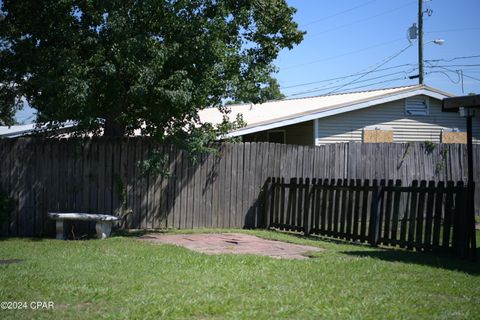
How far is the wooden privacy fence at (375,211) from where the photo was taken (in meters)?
10.5

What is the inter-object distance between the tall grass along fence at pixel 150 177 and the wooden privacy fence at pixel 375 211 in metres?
0.51

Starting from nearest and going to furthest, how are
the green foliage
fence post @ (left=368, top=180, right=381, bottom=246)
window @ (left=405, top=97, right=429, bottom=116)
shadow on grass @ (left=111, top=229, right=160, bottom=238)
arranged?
fence post @ (left=368, top=180, right=381, bottom=246) < the green foliage < shadow on grass @ (left=111, top=229, right=160, bottom=238) < window @ (left=405, top=97, right=429, bottom=116)

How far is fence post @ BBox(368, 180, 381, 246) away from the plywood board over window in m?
7.70

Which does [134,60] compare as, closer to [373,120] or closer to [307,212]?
[307,212]

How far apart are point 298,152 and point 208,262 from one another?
7.27 m

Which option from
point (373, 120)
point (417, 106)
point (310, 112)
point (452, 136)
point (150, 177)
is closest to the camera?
point (150, 177)

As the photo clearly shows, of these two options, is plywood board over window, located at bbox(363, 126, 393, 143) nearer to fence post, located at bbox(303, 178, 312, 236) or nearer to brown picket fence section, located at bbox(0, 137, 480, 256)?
brown picket fence section, located at bbox(0, 137, 480, 256)

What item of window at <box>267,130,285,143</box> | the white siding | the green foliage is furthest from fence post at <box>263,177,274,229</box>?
the green foliage

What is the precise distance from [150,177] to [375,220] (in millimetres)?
5334

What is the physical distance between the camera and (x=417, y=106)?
2047 centimetres

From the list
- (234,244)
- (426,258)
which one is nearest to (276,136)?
(234,244)

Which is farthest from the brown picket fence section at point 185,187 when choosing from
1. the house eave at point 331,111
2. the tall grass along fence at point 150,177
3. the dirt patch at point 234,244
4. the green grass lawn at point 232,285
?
the green grass lawn at point 232,285

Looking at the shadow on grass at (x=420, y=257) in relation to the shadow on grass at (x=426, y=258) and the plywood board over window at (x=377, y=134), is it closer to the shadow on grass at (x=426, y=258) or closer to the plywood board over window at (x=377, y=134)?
the shadow on grass at (x=426, y=258)

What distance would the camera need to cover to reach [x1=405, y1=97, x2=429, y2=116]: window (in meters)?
20.3
